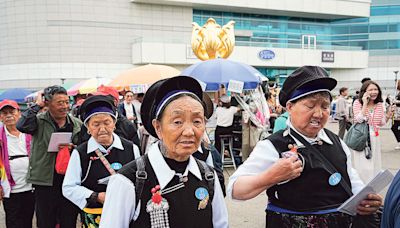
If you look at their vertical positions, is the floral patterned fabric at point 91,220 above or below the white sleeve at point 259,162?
below

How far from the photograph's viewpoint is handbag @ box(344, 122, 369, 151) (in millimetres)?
4992

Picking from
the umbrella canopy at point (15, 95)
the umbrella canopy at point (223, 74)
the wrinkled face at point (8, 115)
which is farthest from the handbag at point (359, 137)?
the umbrella canopy at point (15, 95)

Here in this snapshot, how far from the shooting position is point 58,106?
3.55 meters

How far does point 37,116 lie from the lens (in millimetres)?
3598

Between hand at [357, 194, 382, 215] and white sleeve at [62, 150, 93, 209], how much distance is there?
182 cm

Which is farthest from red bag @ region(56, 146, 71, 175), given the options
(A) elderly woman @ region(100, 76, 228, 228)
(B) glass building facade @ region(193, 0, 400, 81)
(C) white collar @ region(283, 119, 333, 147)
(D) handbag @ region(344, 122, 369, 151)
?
(B) glass building facade @ region(193, 0, 400, 81)

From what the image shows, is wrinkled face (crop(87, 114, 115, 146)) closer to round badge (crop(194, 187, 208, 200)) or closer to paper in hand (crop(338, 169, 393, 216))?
round badge (crop(194, 187, 208, 200))

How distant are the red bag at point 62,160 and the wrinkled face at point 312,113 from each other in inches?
91.7

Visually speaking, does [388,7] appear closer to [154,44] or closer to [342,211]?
[154,44]

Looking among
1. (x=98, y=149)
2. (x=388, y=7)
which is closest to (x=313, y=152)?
(x=98, y=149)

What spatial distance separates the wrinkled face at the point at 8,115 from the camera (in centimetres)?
387

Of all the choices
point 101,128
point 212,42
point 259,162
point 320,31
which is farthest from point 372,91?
point 320,31

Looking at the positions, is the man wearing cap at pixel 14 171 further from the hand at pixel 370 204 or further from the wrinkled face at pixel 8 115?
the hand at pixel 370 204

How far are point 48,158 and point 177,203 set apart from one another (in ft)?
7.91
